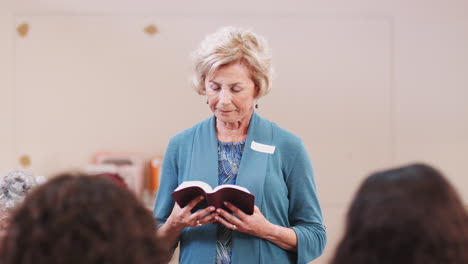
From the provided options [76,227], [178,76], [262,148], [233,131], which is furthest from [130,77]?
[76,227]

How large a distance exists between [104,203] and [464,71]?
417 centimetres

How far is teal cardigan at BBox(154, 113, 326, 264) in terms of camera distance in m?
1.98

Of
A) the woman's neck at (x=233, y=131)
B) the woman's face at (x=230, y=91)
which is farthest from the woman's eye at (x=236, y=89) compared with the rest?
the woman's neck at (x=233, y=131)

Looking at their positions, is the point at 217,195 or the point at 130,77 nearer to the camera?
the point at 217,195

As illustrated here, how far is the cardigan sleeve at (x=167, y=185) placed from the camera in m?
2.09

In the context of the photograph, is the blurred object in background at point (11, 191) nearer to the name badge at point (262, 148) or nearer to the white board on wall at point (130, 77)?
the name badge at point (262, 148)

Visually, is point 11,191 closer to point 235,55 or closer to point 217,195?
point 217,195

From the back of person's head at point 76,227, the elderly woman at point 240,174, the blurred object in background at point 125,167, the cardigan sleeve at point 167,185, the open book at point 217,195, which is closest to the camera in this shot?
the back of person's head at point 76,227

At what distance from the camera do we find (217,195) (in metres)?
1.86

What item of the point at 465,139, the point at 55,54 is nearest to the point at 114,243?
the point at 55,54

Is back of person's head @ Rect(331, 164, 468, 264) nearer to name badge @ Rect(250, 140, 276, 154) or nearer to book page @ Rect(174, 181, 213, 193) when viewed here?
book page @ Rect(174, 181, 213, 193)

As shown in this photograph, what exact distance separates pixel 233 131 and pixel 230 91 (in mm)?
186

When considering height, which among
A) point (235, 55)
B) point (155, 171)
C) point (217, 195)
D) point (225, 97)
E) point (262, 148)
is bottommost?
point (155, 171)

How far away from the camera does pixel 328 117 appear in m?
4.41
